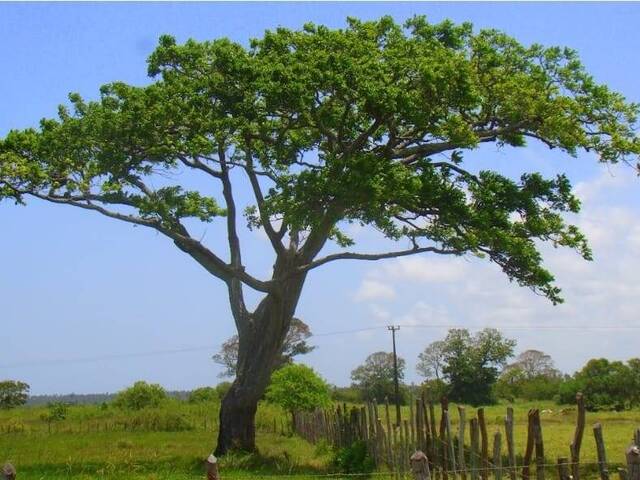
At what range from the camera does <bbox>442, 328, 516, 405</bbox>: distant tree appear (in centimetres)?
5553

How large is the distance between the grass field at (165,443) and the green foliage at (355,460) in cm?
45

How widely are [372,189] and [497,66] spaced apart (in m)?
4.39

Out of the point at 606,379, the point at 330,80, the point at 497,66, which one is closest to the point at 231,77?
the point at 330,80

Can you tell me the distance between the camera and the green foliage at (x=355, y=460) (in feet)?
60.9

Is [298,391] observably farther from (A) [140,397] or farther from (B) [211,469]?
(B) [211,469]

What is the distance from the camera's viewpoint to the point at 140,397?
4478 cm

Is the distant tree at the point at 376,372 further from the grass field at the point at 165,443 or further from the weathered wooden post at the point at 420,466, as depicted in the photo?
the weathered wooden post at the point at 420,466

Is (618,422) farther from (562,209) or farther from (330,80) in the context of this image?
(330,80)

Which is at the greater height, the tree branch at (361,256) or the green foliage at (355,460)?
the tree branch at (361,256)

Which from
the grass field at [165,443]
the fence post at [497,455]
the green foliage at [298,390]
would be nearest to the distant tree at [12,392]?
the grass field at [165,443]

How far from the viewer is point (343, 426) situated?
2267 centimetres

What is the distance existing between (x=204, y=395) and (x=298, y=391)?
17247mm

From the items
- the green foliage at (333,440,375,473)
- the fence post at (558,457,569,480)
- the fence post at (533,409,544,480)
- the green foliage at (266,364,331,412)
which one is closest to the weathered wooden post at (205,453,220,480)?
the fence post at (558,457,569,480)

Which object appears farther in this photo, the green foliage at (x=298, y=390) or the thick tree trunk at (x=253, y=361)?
the green foliage at (x=298, y=390)
